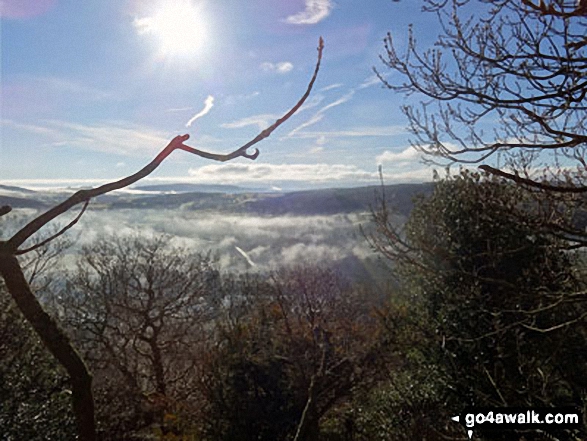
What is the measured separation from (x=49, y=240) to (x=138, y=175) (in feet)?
0.93

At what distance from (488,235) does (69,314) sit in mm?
14388

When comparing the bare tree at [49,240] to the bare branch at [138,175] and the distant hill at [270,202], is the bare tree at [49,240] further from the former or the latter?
the distant hill at [270,202]

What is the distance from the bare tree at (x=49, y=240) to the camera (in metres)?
0.96

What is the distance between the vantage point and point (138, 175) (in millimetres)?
939

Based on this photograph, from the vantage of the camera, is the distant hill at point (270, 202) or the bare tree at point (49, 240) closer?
the bare tree at point (49, 240)

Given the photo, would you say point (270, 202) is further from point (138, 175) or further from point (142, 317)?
point (138, 175)

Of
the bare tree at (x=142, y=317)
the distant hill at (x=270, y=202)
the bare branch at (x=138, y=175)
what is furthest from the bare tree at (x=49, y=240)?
the distant hill at (x=270, y=202)

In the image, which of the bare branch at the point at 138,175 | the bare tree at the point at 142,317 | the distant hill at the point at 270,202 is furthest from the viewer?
the distant hill at the point at 270,202

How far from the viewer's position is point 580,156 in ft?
11.4

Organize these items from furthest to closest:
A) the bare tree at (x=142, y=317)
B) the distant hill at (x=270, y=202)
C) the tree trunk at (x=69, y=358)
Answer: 1. the distant hill at (x=270, y=202)
2. the bare tree at (x=142, y=317)
3. the tree trunk at (x=69, y=358)

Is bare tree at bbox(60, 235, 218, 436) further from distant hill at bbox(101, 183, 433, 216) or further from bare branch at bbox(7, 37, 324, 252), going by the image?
distant hill at bbox(101, 183, 433, 216)

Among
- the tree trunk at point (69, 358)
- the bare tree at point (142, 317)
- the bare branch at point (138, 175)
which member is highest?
the bare branch at point (138, 175)

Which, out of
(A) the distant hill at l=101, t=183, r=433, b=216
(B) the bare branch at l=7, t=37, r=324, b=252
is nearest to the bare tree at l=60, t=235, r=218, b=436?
(B) the bare branch at l=7, t=37, r=324, b=252

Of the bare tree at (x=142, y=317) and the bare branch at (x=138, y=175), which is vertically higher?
the bare branch at (x=138, y=175)
